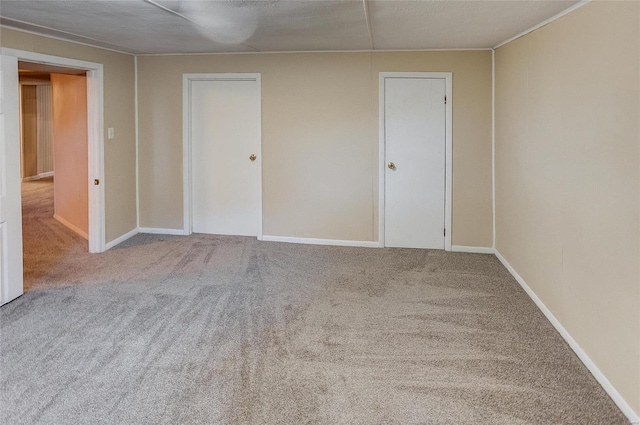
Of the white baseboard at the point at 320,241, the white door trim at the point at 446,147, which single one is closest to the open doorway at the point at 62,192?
the white baseboard at the point at 320,241

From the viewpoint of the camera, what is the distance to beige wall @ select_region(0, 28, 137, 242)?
4.96 m

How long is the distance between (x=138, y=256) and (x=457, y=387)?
140 inches

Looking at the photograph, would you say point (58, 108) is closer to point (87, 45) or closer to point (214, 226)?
point (87, 45)

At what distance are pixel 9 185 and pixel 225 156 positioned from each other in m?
2.44

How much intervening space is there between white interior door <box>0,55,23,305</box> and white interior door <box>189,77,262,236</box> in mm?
2201

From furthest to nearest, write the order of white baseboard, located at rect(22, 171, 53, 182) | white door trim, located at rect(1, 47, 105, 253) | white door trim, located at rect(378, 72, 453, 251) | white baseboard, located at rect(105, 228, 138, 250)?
white baseboard, located at rect(22, 171, 53, 182) < white baseboard, located at rect(105, 228, 138, 250) < white door trim, located at rect(378, 72, 453, 251) < white door trim, located at rect(1, 47, 105, 253)

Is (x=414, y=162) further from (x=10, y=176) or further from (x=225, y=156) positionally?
(x=10, y=176)

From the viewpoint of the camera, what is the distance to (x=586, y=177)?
2.65m

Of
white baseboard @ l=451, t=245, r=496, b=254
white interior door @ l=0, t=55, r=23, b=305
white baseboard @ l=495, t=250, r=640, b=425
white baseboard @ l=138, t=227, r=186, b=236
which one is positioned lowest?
white baseboard @ l=495, t=250, r=640, b=425

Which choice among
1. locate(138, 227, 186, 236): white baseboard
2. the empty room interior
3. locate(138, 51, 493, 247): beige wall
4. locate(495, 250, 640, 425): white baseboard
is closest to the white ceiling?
the empty room interior

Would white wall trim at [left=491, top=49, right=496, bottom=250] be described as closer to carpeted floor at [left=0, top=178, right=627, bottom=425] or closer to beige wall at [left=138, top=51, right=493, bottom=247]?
beige wall at [left=138, top=51, right=493, bottom=247]

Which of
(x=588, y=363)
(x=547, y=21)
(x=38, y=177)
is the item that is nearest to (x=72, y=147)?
(x=547, y=21)

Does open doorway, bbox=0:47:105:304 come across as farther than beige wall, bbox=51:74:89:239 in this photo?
No

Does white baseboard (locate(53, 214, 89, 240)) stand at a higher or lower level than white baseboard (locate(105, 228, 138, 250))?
higher
